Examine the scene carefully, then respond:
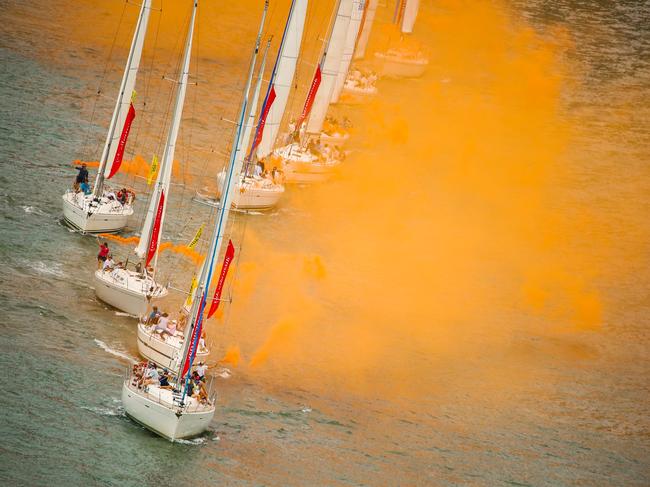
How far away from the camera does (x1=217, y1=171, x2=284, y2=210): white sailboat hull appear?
8762cm

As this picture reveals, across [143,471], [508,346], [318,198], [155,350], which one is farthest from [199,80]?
[143,471]

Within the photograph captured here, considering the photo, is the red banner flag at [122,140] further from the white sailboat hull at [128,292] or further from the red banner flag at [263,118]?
the white sailboat hull at [128,292]

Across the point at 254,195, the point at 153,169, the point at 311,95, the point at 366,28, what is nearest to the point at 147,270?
the point at 153,169

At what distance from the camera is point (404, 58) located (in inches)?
5010

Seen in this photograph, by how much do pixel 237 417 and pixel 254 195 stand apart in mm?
27743

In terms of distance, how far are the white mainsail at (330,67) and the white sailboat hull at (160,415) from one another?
41.7m

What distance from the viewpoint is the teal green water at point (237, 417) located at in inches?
2283

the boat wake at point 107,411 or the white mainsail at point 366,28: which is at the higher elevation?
the white mainsail at point 366,28

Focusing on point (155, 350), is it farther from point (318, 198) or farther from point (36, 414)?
point (318, 198)

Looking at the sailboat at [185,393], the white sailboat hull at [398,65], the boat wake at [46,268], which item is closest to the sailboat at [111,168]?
the boat wake at [46,268]

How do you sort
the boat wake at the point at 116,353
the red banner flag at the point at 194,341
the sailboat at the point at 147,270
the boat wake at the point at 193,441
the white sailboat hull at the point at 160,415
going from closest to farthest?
the white sailboat hull at the point at 160,415
the boat wake at the point at 193,441
the red banner flag at the point at 194,341
the boat wake at the point at 116,353
the sailboat at the point at 147,270

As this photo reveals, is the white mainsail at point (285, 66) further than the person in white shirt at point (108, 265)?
Yes

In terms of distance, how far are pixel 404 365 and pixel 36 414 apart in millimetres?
23494

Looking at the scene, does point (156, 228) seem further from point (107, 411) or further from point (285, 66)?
point (285, 66)
